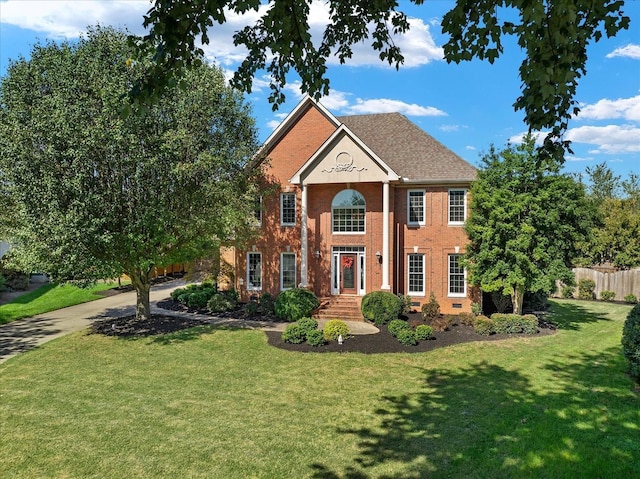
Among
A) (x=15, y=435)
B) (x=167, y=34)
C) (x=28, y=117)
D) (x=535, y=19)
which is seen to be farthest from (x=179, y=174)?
(x=535, y=19)

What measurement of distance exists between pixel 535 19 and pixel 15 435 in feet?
37.3

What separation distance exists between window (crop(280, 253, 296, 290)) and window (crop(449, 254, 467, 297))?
8.48m

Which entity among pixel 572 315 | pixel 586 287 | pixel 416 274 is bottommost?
pixel 572 315

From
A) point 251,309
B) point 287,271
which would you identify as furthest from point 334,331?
point 287,271

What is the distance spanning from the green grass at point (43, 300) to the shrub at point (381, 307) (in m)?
12.5

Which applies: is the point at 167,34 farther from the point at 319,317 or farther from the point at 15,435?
the point at 319,317

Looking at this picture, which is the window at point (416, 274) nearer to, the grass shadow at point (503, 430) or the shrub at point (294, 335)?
the shrub at point (294, 335)

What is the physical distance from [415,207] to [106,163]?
14.9 meters

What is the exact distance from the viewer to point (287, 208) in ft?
80.2

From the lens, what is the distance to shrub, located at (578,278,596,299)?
29.1 metres

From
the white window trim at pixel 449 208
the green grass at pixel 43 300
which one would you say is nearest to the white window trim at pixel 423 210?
the white window trim at pixel 449 208

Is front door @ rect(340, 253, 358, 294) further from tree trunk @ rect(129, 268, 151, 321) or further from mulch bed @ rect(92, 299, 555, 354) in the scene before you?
tree trunk @ rect(129, 268, 151, 321)

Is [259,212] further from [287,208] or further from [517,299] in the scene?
[517,299]

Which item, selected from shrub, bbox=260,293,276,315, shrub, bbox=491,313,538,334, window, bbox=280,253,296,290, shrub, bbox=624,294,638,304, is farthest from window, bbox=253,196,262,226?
shrub, bbox=624,294,638,304
